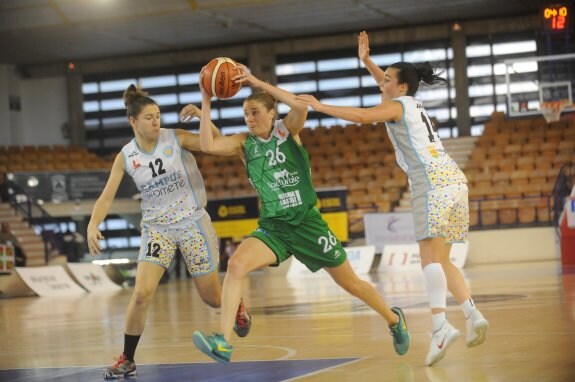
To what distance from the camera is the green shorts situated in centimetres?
698

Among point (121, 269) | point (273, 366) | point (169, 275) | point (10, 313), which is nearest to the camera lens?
point (273, 366)

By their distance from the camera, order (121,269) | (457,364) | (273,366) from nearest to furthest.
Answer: (457,364), (273,366), (121,269)

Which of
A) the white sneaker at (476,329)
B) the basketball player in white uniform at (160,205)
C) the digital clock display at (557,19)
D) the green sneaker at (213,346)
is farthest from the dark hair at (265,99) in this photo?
the digital clock display at (557,19)

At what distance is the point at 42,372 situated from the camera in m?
7.44

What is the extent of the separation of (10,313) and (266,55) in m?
17.7

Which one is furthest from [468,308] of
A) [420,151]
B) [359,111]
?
[359,111]

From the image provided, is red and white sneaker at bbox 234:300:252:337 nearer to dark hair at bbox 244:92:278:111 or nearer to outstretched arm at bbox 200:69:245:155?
outstretched arm at bbox 200:69:245:155

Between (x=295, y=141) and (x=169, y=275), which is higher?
(x=295, y=141)

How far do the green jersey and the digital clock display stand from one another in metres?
17.0

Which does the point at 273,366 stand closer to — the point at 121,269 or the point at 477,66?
the point at 121,269

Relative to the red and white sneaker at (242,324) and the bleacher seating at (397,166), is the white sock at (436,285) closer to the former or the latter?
the red and white sneaker at (242,324)

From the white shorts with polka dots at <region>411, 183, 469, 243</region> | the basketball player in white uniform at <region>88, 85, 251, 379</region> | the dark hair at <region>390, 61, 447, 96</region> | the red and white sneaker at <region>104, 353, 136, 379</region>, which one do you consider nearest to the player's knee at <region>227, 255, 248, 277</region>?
the basketball player in white uniform at <region>88, 85, 251, 379</region>

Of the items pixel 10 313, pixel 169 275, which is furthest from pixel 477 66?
pixel 10 313

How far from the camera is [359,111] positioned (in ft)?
21.2
